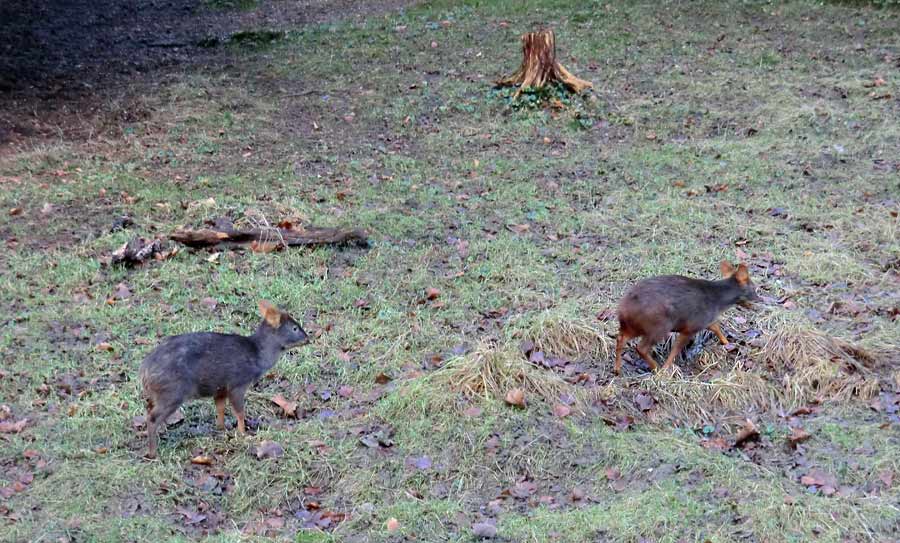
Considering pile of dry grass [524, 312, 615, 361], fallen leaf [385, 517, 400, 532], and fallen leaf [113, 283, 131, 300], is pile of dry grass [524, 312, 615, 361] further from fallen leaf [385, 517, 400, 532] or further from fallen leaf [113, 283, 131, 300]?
fallen leaf [113, 283, 131, 300]

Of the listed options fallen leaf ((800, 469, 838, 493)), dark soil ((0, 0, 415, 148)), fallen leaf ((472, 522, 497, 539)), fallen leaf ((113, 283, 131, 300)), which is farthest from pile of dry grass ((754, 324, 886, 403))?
dark soil ((0, 0, 415, 148))

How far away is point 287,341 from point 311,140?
6436 mm

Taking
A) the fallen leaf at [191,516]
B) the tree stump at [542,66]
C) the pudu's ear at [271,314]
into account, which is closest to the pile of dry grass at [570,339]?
the pudu's ear at [271,314]

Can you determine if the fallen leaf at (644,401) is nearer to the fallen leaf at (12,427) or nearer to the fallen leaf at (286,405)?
the fallen leaf at (286,405)

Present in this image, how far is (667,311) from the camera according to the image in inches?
270

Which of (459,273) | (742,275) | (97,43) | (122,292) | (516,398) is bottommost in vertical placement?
(97,43)

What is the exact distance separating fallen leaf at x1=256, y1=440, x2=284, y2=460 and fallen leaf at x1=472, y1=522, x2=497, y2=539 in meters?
1.49

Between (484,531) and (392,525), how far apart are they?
553 mm

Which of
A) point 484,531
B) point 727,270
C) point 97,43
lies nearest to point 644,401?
point 727,270

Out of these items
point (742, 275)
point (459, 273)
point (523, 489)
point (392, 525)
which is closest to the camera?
point (392, 525)

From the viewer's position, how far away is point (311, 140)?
42.0 ft

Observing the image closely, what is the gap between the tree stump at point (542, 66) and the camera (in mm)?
13258

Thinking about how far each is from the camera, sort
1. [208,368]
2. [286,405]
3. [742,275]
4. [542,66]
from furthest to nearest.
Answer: [542,66] < [742,275] < [286,405] < [208,368]

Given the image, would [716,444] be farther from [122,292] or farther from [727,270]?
[122,292]
